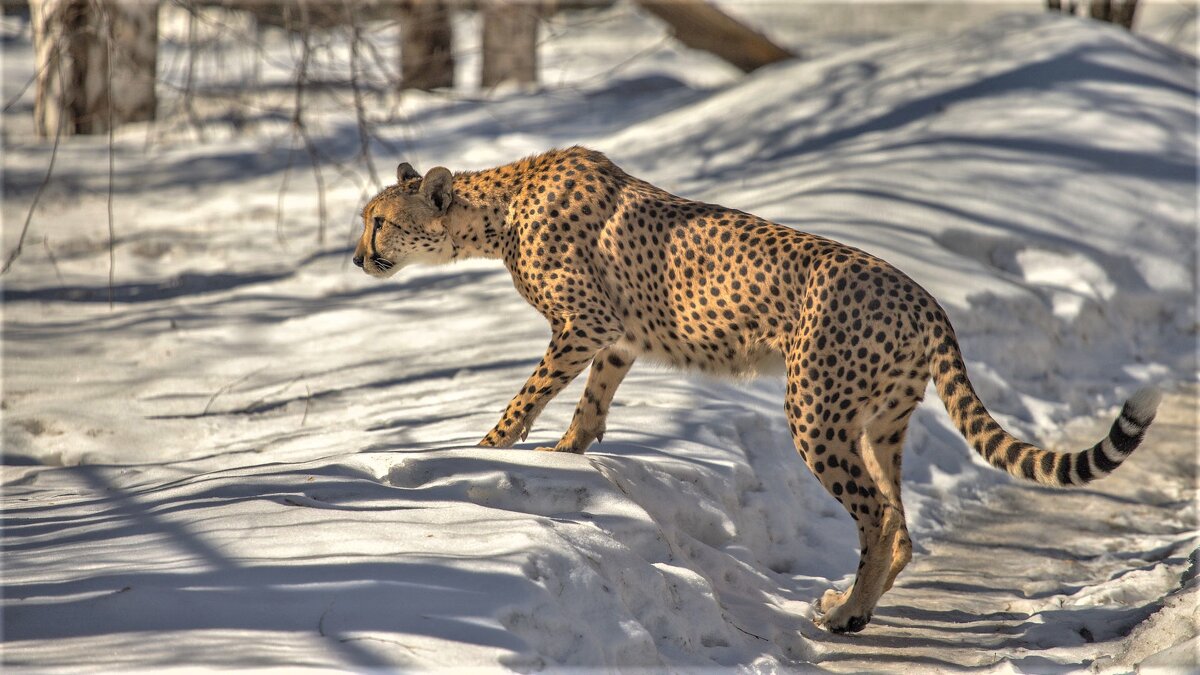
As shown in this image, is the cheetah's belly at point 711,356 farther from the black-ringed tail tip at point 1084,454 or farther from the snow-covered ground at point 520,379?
the black-ringed tail tip at point 1084,454

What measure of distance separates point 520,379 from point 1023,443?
9.74 feet

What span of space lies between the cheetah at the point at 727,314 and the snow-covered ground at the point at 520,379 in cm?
41

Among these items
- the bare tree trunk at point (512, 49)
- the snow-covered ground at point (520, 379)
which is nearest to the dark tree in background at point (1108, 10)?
the snow-covered ground at point (520, 379)

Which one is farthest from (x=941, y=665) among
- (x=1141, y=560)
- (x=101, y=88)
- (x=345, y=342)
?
(x=101, y=88)

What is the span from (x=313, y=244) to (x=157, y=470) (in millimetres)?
5188

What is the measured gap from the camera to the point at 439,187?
15.9 ft

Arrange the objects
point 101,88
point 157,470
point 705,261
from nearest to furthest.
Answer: point 705,261
point 157,470
point 101,88

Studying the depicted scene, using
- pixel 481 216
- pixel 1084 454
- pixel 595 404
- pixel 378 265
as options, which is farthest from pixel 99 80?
pixel 1084 454

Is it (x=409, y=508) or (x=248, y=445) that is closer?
(x=409, y=508)

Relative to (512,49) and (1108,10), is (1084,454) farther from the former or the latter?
(512,49)

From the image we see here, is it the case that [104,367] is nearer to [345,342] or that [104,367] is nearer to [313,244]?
[345,342]

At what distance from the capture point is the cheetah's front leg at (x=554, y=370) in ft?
14.9

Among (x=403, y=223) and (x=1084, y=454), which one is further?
(x=403, y=223)

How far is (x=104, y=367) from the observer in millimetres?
7578
